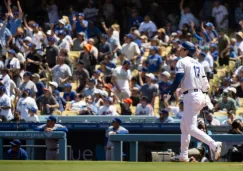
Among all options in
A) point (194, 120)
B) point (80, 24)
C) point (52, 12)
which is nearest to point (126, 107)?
point (80, 24)

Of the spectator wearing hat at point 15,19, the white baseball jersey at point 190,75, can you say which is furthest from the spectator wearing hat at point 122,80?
the white baseball jersey at point 190,75

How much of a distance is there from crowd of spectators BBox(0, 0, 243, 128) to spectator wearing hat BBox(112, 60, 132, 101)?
0.03m

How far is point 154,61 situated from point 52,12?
575 centimetres

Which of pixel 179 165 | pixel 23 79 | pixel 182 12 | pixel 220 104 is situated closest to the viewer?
pixel 179 165

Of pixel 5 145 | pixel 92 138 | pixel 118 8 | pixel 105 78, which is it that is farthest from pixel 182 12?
pixel 5 145

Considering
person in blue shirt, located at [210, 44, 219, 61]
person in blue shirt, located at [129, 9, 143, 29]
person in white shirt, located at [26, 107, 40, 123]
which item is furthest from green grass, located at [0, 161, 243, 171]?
person in blue shirt, located at [129, 9, 143, 29]

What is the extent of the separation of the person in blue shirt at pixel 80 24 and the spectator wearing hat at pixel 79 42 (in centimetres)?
46

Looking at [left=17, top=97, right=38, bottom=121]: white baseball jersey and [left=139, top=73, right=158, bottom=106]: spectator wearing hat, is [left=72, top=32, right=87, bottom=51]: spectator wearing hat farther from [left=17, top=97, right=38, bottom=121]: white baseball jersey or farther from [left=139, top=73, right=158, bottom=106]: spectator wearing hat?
[left=17, top=97, right=38, bottom=121]: white baseball jersey

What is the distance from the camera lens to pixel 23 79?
26531 millimetres

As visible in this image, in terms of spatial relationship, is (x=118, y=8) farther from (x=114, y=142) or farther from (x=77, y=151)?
(x=114, y=142)

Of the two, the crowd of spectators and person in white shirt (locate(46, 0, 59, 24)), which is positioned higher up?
person in white shirt (locate(46, 0, 59, 24))

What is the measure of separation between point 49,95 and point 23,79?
175cm

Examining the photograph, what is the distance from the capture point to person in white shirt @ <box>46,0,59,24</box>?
31984 mm

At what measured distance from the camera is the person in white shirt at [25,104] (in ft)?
79.1
